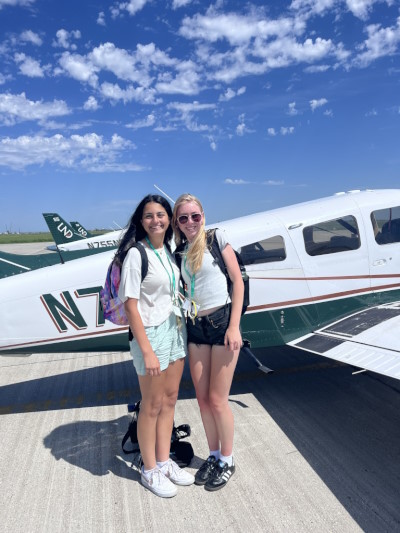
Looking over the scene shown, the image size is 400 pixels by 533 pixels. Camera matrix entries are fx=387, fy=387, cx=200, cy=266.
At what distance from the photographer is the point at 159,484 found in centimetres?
298

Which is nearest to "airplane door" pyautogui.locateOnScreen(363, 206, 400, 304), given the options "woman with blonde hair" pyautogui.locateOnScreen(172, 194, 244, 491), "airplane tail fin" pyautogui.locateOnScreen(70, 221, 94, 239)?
"woman with blonde hair" pyautogui.locateOnScreen(172, 194, 244, 491)

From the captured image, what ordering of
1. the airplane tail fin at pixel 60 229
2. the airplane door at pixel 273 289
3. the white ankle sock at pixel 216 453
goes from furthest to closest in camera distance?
the airplane tail fin at pixel 60 229 → the airplane door at pixel 273 289 → the white ankle sock at pixel 216 453

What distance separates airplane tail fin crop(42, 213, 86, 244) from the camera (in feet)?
65.5

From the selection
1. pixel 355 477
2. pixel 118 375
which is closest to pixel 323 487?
pixel 355 477

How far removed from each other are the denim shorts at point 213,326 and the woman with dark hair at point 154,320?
145 millimetres

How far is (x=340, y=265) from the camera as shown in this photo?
4516mm

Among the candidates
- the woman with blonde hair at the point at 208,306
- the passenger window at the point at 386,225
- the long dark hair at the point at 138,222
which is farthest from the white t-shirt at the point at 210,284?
the passenger window at the point at 386,225

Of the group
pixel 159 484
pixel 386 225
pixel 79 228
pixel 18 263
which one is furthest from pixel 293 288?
pixel 79 228

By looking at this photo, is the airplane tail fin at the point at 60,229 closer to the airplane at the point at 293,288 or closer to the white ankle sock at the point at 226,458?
the airplane at the point at 293,288

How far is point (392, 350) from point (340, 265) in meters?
1.26

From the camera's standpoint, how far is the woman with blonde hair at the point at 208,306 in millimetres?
2734

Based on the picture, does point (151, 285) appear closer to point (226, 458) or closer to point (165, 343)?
point (165, 343)

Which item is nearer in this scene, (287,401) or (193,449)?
(193,449)

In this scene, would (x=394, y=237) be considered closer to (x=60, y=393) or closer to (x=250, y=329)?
(x=250, y=329)
